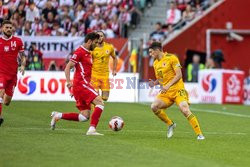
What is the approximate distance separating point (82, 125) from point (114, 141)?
4.62m

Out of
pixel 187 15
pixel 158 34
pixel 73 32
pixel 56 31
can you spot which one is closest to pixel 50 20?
pixel 56 31

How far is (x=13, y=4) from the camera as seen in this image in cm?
3453

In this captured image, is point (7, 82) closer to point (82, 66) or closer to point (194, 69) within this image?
point (82, 66)

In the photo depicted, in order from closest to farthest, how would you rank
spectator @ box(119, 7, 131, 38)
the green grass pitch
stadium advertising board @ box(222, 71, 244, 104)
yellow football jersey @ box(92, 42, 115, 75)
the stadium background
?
1. the green grass pitch
2. the stadium background
3. yellow football jersey @ box(92, 42, 115, 75)
4. stadium advertising board @ box(222, 71, 244, 104)
5. spectator @ box(119, 7, 131, 38)

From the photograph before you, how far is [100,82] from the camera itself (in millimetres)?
23516

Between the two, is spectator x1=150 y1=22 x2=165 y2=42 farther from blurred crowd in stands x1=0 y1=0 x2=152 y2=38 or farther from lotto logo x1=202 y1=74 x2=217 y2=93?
lotto logo x1=202 y1=74 x2=217 y2=93

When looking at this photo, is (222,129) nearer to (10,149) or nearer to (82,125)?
(82,125)

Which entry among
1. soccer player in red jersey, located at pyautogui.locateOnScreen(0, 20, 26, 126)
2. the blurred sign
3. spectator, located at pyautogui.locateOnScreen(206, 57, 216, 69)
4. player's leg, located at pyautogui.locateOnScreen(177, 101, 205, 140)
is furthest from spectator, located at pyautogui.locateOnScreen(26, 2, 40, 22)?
player's leg, located at pyautogui.locateOnScreen(177, 101, 205, 140)

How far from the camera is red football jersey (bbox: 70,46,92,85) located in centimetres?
1741

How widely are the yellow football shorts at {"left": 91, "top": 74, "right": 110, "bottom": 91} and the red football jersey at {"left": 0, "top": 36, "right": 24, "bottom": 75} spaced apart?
168 inches

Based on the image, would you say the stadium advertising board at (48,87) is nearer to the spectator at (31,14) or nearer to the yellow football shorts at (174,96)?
the spectator at (31,14)

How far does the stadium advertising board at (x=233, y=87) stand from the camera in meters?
34.7

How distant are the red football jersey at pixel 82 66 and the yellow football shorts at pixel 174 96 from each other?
157 centimetres

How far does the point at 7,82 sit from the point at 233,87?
16.9 meters
